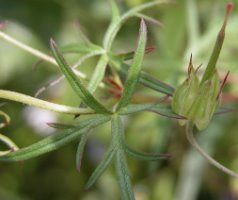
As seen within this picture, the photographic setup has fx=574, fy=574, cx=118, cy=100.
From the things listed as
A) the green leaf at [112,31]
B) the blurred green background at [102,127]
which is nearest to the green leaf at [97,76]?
the green leaf at [112,31]

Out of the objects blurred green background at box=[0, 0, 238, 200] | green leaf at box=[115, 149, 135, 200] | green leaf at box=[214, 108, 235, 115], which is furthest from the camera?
blurred green background at box=[0, 0, 238, 200]

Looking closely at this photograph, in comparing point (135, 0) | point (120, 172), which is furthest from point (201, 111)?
point (135, 0)

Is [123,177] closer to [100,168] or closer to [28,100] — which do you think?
[100,168]

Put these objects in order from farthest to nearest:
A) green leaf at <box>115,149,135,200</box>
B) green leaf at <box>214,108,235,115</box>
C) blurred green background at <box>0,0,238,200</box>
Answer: blurred green background at <box>0,0,238,200</box>, green leaf at <box>214,108,235,115</box>, green leaf at <box>115,149,135,200</box>

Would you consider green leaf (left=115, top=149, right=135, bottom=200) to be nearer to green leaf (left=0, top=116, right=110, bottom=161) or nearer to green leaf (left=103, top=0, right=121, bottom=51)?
green leaf (left=0, top=116, right=110, bottom=161)

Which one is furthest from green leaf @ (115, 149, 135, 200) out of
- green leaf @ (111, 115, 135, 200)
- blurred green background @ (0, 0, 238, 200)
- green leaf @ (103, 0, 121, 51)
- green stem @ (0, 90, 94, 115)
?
blurred green background @ (0, 0, 238, 200)

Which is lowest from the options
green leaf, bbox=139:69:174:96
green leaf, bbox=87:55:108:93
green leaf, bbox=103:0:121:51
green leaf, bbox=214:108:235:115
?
green leaf, bbox=214:108:235:115

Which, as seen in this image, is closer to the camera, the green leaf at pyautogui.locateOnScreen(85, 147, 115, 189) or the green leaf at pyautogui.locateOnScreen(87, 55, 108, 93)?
the green leaf at pyautogui.locateOnScreen(85, 147, 115, 189)
